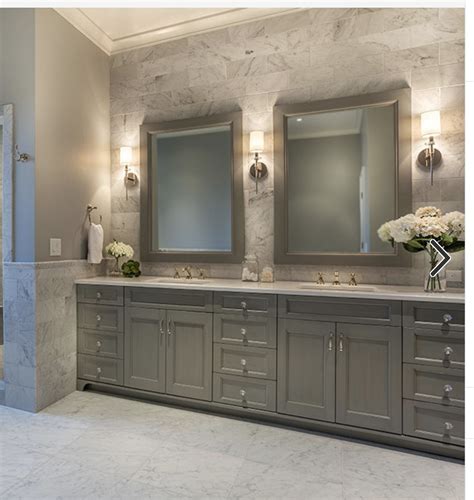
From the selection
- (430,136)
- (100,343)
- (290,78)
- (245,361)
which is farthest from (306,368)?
(290,78)

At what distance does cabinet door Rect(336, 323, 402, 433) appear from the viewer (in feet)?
6.66

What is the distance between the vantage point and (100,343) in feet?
9.23

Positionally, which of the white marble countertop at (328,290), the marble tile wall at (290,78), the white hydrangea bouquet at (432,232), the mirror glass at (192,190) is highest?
the marble tile wall at (290,78)

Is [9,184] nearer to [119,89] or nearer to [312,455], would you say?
[119,89]

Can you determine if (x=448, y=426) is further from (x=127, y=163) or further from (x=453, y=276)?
(x=127, y=163)

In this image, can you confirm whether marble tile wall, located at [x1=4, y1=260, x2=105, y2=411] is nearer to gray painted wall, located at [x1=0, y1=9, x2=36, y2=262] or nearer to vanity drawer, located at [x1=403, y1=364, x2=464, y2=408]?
gray painted wall, located at [x1=0, y1=9, x2=36, y2=262]

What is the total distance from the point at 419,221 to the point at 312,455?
152 centimetres

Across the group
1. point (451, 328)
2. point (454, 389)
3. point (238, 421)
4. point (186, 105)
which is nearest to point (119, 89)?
point (186, 105)

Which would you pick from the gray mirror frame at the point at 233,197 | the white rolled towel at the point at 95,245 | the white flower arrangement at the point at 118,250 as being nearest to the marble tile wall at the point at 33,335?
the white rolled towel at the point at 95,245

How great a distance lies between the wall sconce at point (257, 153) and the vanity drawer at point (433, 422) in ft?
6.09

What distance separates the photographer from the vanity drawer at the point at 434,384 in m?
1.91

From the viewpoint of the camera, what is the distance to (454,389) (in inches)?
75.5

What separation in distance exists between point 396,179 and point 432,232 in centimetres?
56

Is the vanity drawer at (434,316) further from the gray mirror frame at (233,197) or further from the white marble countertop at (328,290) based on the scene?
the gray mirror frame at (233,197)
